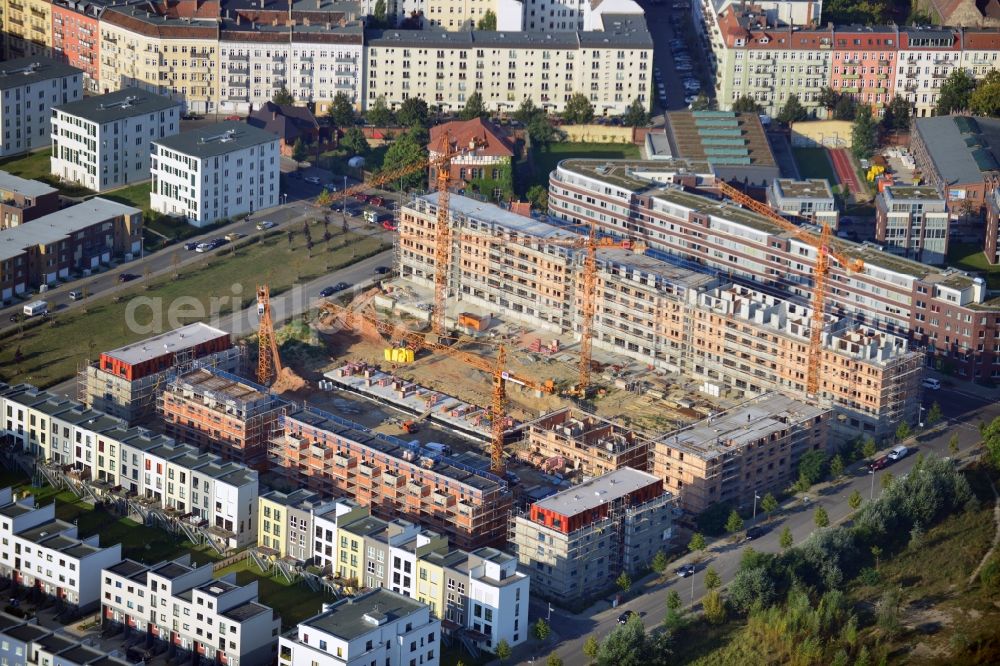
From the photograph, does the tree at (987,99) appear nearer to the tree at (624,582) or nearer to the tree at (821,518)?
the tree at (821,518)

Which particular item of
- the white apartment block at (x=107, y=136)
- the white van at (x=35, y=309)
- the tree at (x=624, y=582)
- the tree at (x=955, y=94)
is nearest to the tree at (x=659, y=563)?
the tree at (x=624, y=582)

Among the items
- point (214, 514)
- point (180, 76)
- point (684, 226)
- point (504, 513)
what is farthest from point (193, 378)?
point (180, 76)

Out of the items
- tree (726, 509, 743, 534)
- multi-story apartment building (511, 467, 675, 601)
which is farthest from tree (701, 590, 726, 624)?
tree (726, 509, 743, 534)

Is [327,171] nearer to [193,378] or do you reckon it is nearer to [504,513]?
[193,378]

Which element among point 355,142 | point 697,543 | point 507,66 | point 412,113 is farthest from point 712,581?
point 507,66

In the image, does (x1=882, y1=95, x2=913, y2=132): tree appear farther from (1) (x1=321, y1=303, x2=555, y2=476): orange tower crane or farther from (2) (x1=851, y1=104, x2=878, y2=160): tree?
(1) (x1=321, y1=303, x2=555, y2=476): orange tower crane

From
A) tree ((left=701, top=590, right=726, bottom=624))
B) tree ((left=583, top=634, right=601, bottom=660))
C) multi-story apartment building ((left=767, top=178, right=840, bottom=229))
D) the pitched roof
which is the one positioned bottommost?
tree ((left=583, top=634, right=601, bottom=660))
